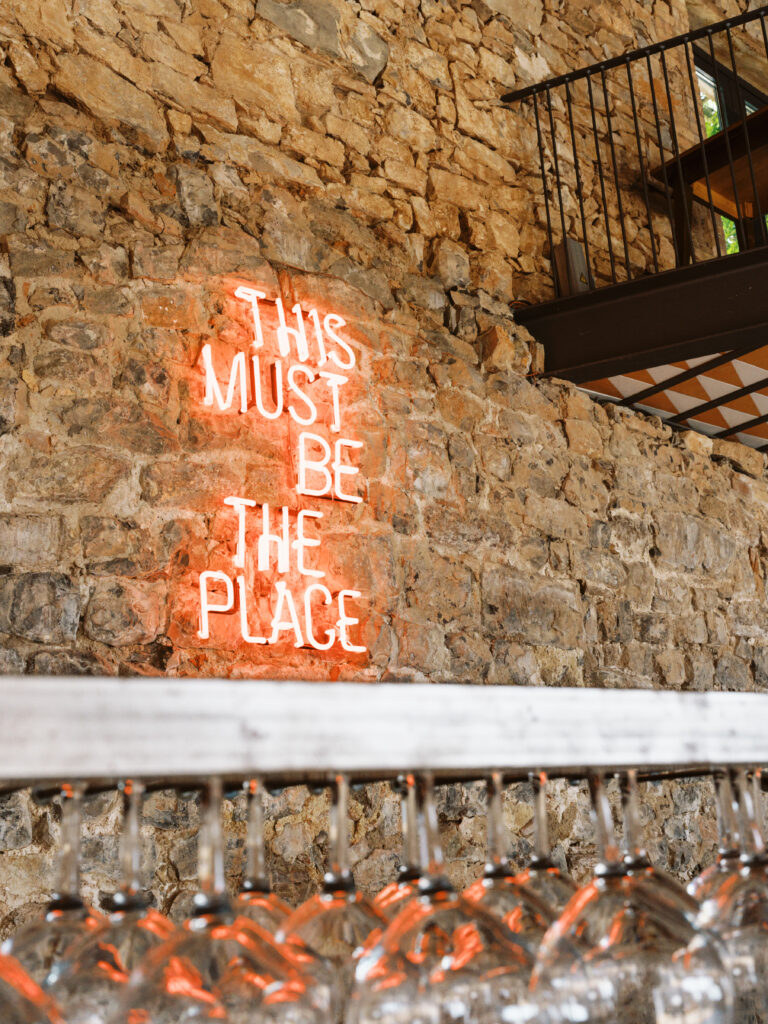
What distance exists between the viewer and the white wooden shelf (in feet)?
2.28

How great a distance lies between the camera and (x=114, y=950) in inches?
28.9

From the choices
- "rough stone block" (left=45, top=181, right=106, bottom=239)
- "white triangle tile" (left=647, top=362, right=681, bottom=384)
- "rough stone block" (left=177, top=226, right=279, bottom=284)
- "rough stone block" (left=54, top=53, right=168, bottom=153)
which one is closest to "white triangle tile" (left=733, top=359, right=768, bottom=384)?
"white triangle tile" (left=647, top=362, right=681, bottom=384)

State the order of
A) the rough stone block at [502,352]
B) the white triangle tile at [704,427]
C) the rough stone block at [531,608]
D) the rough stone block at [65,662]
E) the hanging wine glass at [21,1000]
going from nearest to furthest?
the hanging wine glass at [21,1000] → the rough stone block at [65,662] → the rough stone block at [531,608] → the rough stone block at [502,352] → the white triangle tile at [704,427]

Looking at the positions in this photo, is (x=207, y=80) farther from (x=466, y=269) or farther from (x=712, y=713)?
→ (x=712, y=713)

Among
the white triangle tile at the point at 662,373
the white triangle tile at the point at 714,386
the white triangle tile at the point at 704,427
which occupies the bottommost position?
the white triangle tile at the point at 704,427

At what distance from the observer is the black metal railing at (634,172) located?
4996 mm

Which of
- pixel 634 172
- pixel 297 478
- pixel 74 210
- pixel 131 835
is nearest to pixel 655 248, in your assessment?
pixel 634 172

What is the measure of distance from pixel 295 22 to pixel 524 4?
178 centimetres

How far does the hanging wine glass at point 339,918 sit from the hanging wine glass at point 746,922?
0.28m

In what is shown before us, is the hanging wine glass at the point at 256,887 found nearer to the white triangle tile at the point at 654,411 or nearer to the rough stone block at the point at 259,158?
the rough stone block at the point at 259,158

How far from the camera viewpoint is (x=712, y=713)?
954 mm

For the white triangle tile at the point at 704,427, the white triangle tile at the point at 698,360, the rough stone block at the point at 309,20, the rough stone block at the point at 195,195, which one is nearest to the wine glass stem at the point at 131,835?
the rough stone block at the point at 195,195

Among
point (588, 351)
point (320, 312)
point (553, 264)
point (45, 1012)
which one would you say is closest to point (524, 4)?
point (553, 264)

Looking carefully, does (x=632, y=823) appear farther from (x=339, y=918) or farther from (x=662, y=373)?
(x=662, y=373)
